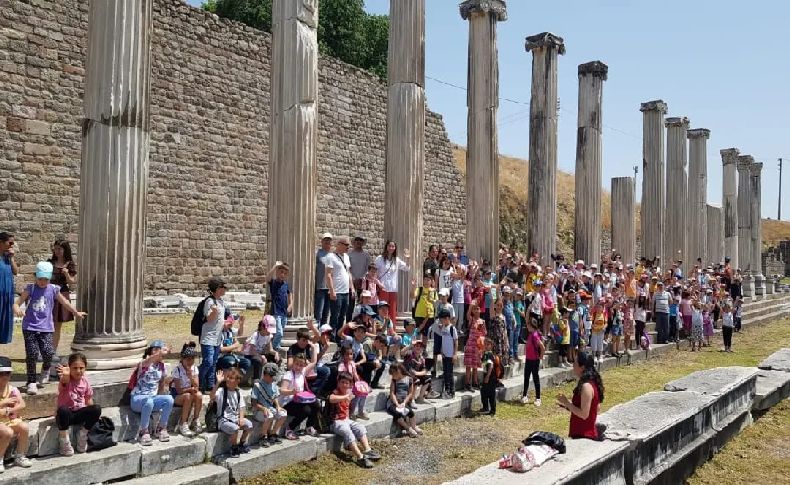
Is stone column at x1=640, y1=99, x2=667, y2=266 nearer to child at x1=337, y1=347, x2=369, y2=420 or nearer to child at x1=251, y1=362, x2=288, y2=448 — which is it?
child at x1=337, y1=347, x2=369, y2=420

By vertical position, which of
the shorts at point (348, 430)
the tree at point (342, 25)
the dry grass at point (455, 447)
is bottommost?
the dry grass at point (455, 447)

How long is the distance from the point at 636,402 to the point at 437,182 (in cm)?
2033

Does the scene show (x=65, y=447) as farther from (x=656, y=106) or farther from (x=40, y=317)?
(x=656, y=106)

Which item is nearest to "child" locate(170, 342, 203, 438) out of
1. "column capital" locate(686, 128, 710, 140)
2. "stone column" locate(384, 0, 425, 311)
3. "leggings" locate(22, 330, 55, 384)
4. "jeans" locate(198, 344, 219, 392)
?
"jeans" locate(198, 344, 219, 392)

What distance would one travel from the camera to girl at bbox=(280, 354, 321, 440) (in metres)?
7.71

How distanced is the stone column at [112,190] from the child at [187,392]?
682mm

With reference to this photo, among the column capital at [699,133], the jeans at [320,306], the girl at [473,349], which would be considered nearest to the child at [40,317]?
the jeans at [320,306]

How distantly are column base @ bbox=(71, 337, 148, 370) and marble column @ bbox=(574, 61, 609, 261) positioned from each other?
51.4 feet

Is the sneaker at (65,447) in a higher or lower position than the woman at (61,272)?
lower

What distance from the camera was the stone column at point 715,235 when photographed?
107 feet

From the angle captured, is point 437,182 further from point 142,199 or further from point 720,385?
point 142,199

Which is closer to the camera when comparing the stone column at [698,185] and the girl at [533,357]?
the girl at [533,357]

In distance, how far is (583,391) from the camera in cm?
652

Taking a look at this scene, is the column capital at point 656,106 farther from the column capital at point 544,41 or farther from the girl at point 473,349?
the girl at point 473,349
